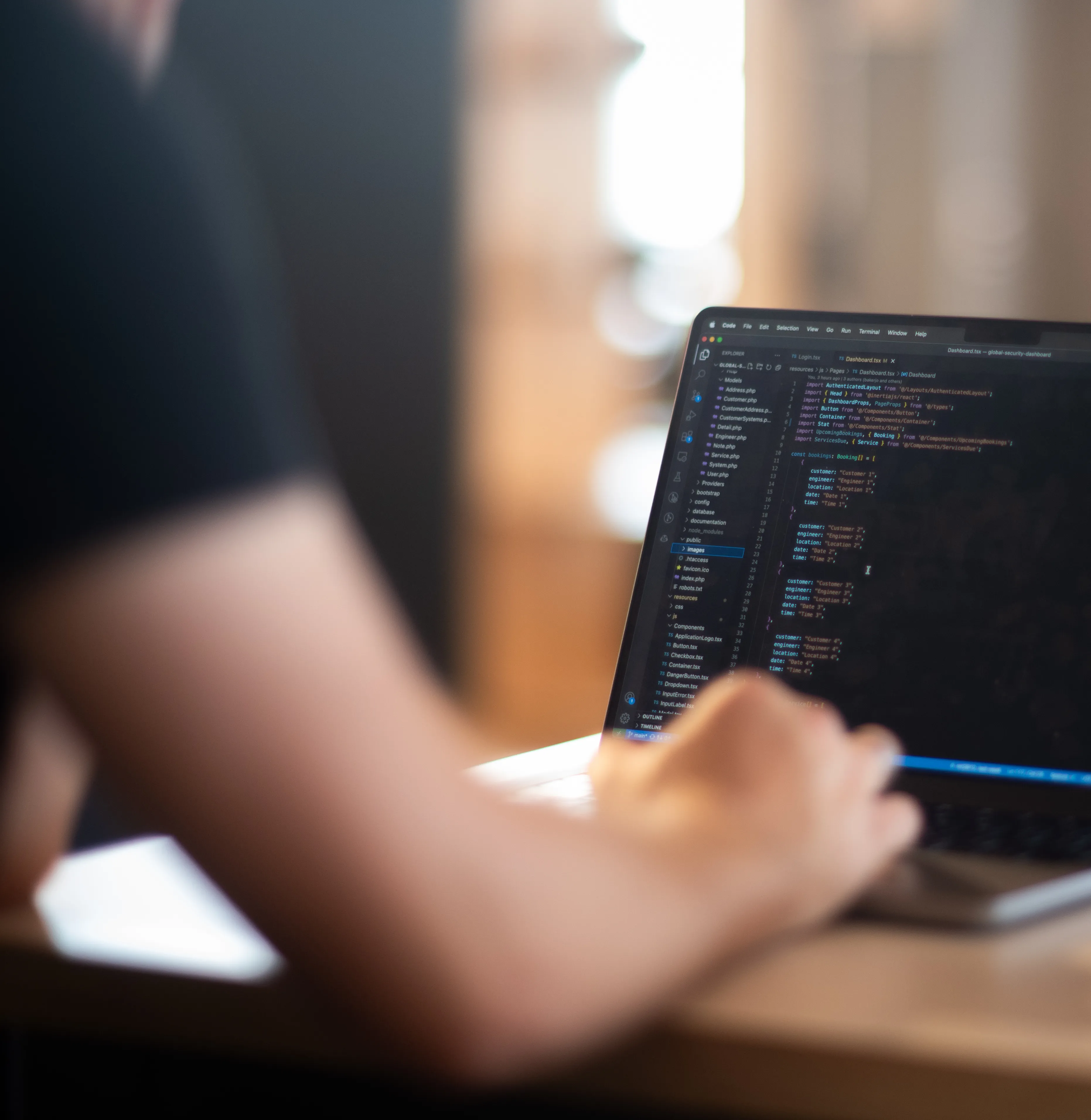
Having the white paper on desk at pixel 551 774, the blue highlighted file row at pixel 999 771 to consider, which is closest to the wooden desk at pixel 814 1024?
the blue highlighted file row at pixel 999 771

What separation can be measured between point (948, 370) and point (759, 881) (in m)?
0.42

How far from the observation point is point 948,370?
903mm

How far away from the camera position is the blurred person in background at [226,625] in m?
0.44

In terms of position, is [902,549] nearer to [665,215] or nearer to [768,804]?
[768,804]

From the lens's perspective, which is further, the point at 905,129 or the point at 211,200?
the point at 905,129

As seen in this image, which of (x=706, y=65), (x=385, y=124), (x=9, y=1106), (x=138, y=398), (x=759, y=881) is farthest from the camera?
(x=706, y=65)

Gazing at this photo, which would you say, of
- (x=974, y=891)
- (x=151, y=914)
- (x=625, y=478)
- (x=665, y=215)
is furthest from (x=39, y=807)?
(x=665, y=215)

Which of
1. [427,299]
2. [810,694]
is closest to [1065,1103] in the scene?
[810,694]

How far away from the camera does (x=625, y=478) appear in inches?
188

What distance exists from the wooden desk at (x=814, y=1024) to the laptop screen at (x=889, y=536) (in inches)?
6.7

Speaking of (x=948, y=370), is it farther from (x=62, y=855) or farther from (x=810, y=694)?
(x=62, y=855)

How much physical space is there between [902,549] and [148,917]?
1.54 feet

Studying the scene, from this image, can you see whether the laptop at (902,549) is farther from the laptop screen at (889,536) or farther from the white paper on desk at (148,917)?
the white paper on desk at (148,917)

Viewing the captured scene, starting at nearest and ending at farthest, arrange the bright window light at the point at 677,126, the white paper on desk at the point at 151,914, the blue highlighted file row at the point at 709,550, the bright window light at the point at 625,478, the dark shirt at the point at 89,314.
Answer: the dark shirt at the point at 89,314
the white paper on desk at the point at 151,914
the blue highlighted file row at the point at 709,550
the bright window light at the point at 677,126
the bright window light at the point at 625,478
